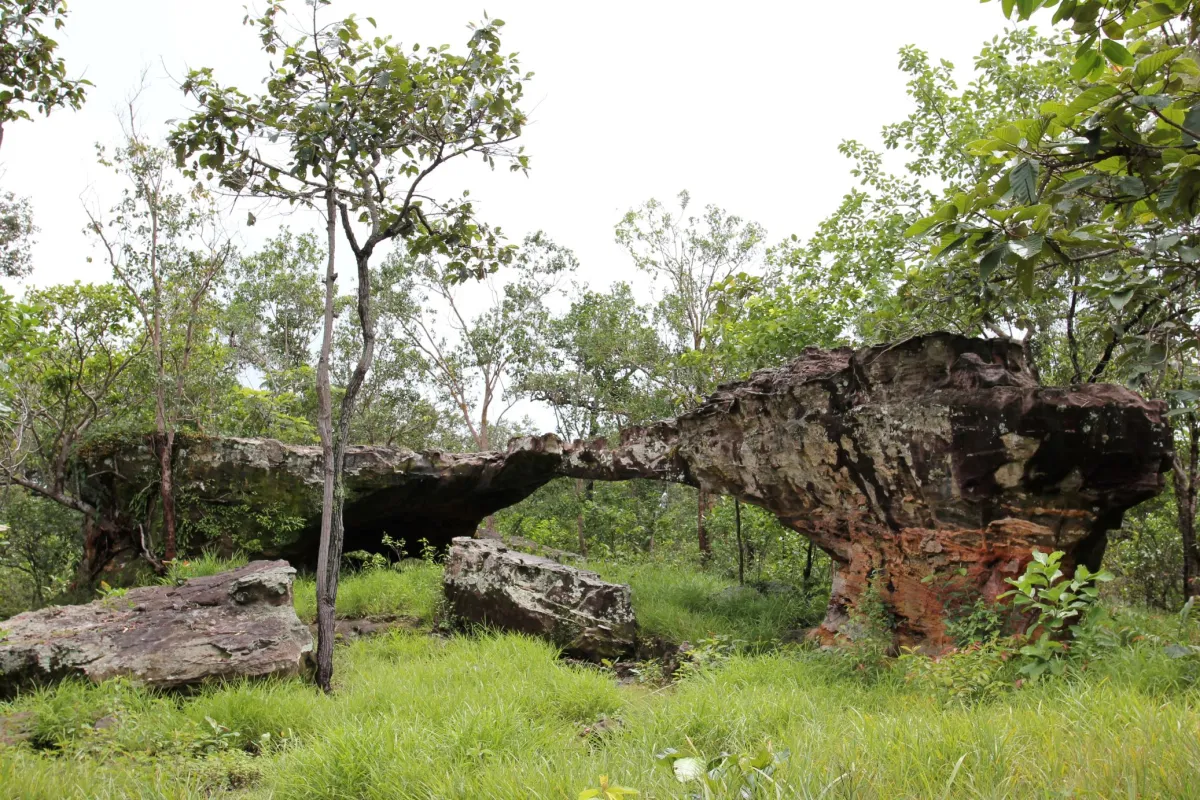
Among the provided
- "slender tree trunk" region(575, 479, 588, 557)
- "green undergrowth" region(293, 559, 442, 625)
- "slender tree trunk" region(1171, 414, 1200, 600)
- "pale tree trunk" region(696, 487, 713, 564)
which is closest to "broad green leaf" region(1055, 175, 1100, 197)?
"slender tree trunk" region(1171, 414, 1200, 600)

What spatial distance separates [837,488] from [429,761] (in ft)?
17.7

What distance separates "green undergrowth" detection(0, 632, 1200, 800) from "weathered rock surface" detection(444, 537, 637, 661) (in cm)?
119

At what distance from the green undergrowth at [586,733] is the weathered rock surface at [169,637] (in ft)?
0.85

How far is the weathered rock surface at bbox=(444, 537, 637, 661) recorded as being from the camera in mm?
8422

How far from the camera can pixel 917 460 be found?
23.1ft

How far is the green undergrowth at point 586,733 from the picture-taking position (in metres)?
2.78

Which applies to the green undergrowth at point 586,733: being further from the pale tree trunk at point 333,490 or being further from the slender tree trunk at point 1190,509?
the slender tree trunk at point 1190,509

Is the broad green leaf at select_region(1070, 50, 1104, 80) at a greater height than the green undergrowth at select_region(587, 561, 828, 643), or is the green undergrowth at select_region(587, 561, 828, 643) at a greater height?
the broad green leaf at select_region(1070, 50, 1104, 80)

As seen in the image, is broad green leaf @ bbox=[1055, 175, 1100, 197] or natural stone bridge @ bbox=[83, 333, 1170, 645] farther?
natural stone bridge @ bbox=[83, 333, 1170, 645]

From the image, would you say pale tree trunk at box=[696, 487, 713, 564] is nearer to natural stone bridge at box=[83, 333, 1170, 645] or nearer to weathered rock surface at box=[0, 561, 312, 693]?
natural stone bridge at box=[83, 333, 1170, 645]

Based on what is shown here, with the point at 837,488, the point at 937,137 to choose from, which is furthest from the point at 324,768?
the point at 937,137

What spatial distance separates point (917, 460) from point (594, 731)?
4036 millimetres

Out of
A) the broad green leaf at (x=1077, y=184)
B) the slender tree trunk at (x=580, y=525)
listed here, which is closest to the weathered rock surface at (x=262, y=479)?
the slender tree trunk at (x=580, y=525)

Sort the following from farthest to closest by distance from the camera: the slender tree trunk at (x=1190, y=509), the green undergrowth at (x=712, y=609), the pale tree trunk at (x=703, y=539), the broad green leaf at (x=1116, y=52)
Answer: the pale tree trunk at (x=703, y=539) → the green undergrowth at (x=712, y=609) → the slender tree trunk at (x=1190, y=509) → the broad green leaf at (x=1116, y=52)
